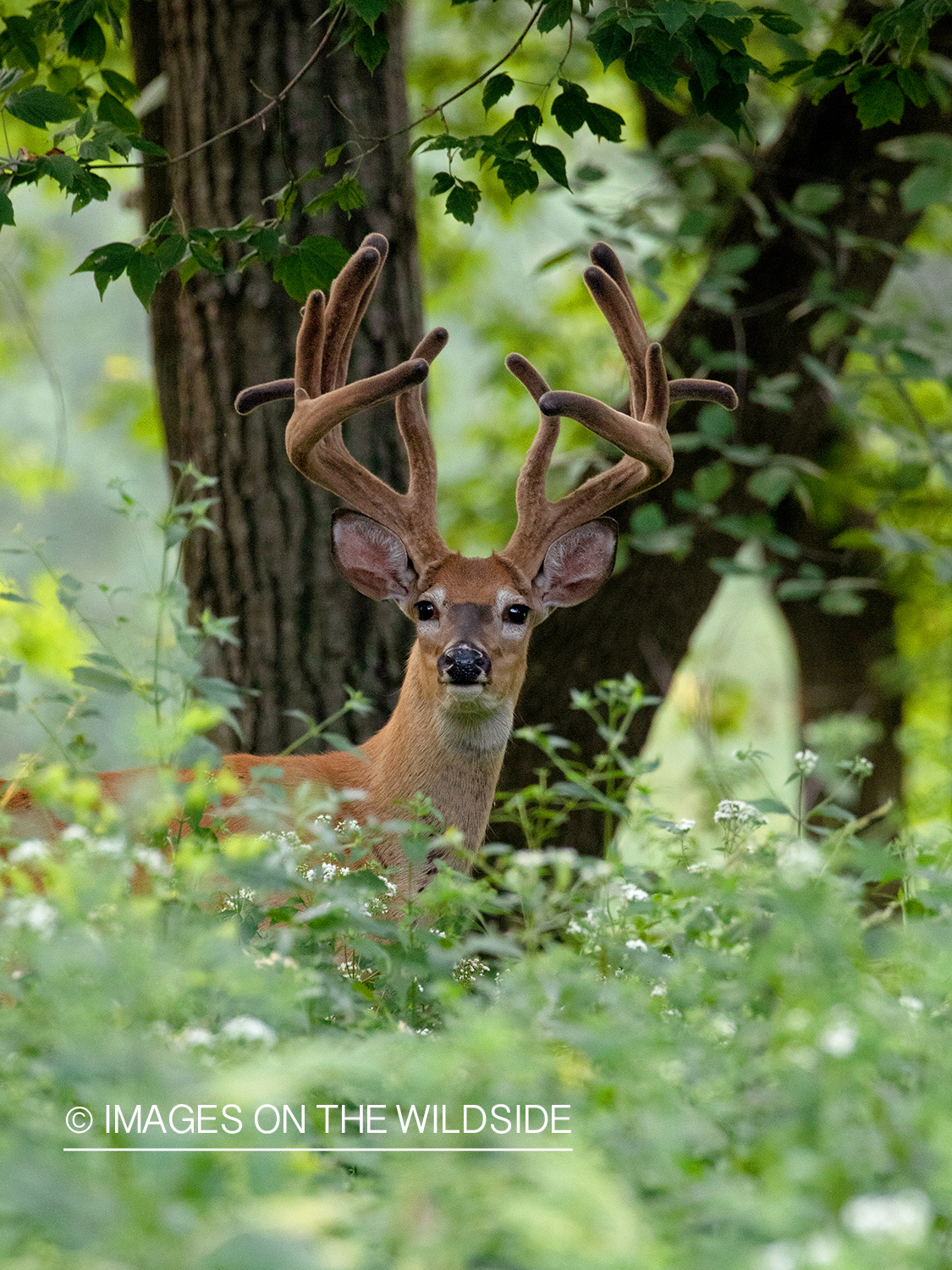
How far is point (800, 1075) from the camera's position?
153cm

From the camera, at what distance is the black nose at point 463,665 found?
156 inches

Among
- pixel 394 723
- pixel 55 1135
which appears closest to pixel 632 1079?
pixel 55 1135

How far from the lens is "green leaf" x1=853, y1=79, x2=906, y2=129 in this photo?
11.3 ft

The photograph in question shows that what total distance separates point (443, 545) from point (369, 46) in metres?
1.56

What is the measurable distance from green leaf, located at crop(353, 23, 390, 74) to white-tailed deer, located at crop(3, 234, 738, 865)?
563 millimetres

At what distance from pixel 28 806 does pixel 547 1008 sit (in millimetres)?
2126

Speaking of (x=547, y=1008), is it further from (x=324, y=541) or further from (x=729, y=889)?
(x=324, y=541)

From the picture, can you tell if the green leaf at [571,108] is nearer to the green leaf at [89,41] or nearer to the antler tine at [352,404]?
the antler tine at [352,404]

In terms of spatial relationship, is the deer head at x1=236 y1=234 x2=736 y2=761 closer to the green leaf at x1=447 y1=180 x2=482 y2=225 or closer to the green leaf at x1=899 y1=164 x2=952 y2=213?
the green leaf at x1=447 y1=180 x2=482 y2=225

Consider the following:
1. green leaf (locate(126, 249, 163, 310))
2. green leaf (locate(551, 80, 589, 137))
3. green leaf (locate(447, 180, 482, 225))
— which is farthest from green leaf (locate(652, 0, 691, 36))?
green leaf (locate(126, 249, 163, 310))

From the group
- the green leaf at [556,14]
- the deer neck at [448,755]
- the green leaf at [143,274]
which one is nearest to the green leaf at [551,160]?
the green leaf at [556,14]

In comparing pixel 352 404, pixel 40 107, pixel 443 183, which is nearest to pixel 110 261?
pixel 40 107

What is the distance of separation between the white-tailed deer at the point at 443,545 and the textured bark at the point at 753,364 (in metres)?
0.71

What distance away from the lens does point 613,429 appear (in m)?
3.89
